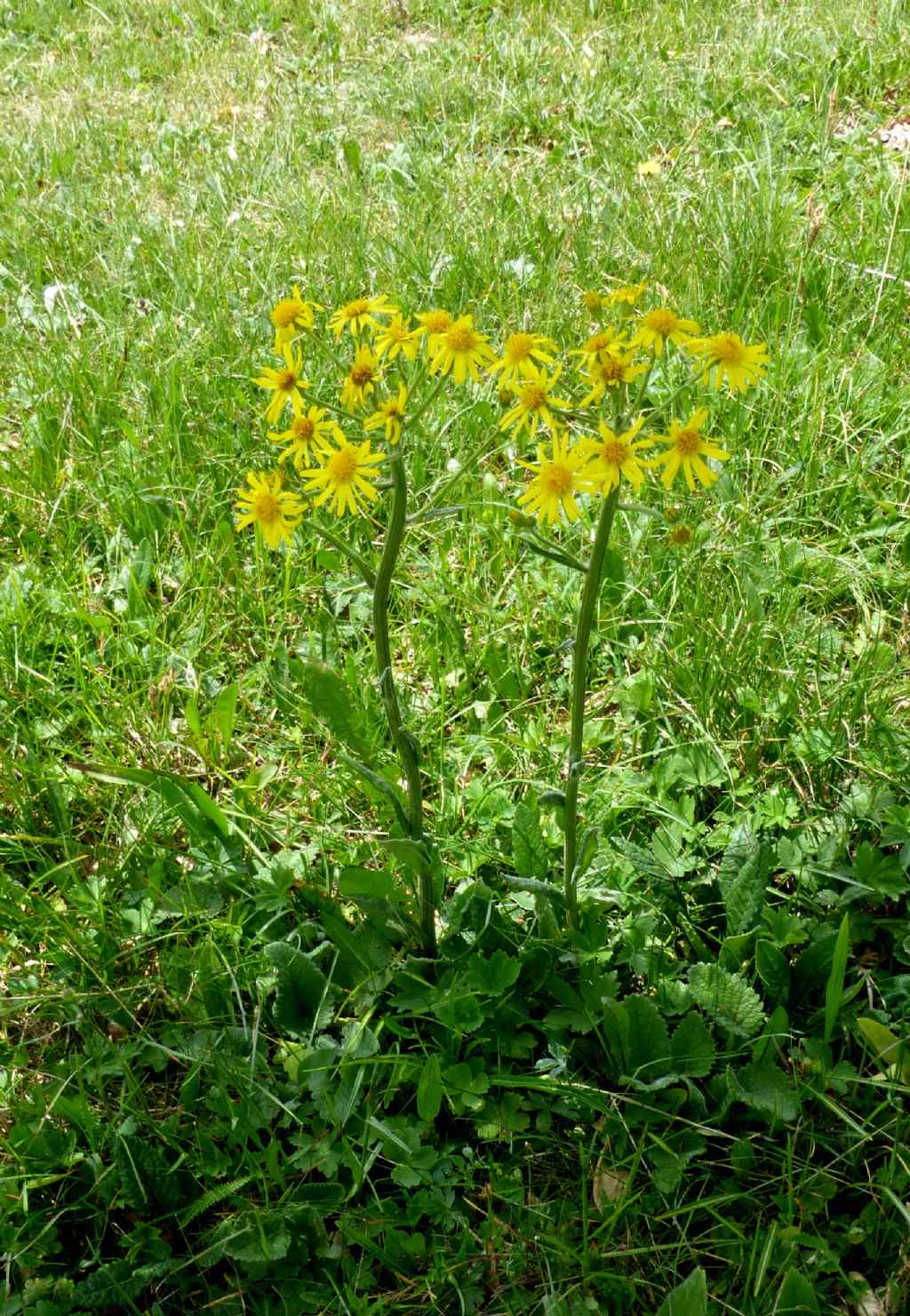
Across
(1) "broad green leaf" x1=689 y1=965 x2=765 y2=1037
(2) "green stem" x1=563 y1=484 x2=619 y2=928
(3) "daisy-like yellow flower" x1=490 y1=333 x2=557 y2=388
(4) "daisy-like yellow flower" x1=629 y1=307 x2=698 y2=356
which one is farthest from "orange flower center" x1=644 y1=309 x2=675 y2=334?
(1) "broad green leaf" x1=689 y1=965 x2=765 y2=1037

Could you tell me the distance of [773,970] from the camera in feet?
5.06

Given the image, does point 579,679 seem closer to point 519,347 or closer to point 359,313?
point 519,347

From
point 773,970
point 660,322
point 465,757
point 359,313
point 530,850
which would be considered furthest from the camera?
point 465,757

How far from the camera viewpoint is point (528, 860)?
1.68 m

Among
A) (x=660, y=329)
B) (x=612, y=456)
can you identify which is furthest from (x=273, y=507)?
(x=660, y=329)

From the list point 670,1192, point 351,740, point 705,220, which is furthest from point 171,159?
point 670,1192

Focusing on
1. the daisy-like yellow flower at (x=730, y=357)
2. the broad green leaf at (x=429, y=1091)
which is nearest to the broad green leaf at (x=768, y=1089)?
the broad green leaf at (x=429, y=1091)

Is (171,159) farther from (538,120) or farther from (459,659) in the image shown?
(459,659)

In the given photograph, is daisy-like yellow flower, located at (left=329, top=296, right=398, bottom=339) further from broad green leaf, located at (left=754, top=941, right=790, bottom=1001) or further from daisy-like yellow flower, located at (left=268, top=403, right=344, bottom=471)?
broad green leaf, located at (left=754, top=941, right=790, bottom=1001)

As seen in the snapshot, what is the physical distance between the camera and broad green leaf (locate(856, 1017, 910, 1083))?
1422 millimetres

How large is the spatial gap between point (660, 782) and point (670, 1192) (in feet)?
2.24

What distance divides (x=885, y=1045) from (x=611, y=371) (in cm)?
96

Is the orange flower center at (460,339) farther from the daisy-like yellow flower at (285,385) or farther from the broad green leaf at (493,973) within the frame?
the broad green leaf at (493,973)

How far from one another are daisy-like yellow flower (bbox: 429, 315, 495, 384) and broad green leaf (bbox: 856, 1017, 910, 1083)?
1.00 m
